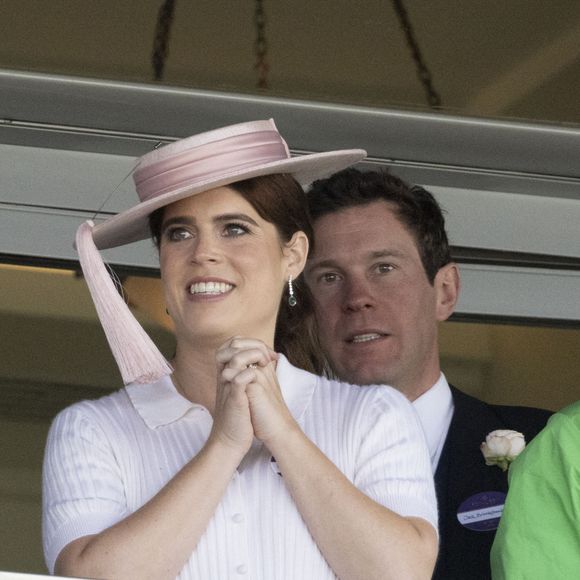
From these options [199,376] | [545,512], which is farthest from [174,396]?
[545,512]

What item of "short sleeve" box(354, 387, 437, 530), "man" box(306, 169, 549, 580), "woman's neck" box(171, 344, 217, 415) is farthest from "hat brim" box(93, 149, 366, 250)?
"man" box(306, 169, 549, 580)

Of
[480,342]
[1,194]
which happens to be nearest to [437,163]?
[480,342]

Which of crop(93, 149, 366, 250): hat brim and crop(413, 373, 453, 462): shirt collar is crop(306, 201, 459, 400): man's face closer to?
crop(413, 373, 453, 462): shirt collar

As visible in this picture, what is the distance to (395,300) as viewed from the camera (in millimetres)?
2930

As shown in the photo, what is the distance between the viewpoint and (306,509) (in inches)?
78.9

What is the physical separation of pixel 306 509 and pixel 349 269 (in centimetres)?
98

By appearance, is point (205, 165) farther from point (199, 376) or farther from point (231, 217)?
point (199, 376)

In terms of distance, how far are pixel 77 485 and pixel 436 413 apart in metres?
0.99

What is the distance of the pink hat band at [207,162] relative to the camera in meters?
2.25

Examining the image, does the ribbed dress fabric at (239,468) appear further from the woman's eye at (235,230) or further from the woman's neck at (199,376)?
the woman's eye at (235,230)

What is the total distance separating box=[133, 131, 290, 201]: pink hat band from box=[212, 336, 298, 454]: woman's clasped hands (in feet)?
1.00

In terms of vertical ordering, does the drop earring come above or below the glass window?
below

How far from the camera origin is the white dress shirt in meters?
2.84

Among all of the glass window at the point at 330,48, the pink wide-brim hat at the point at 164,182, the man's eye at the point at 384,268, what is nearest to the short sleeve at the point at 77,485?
the pink wide-brim hat at the point at 164,182
